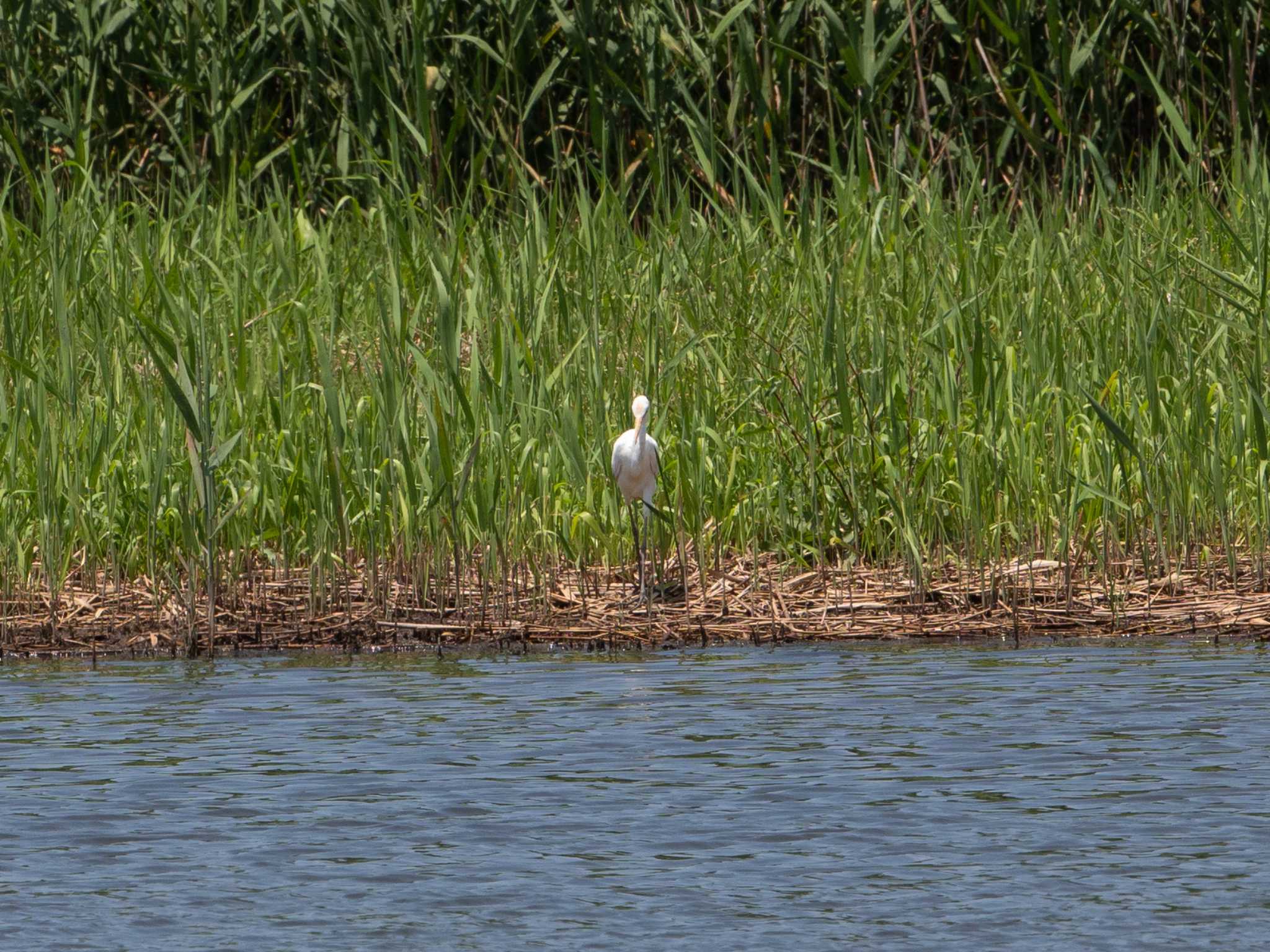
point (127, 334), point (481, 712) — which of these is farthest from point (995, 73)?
point (481, 712)

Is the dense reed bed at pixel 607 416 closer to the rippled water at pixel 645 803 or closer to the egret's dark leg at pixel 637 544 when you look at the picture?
the egret's dark leg at pixel 637 544

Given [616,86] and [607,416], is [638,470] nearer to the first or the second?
[607,416]

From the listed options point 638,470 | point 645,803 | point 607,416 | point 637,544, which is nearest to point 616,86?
point 607,416

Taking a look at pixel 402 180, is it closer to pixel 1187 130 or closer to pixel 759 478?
pixel 759 478

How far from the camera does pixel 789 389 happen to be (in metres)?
7.25

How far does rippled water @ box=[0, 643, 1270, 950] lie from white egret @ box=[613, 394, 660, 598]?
650 mm

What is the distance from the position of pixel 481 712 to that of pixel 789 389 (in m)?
2.36

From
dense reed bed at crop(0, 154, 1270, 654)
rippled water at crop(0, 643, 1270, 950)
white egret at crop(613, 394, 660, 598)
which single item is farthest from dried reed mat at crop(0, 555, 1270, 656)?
rippled water at crop(0, 643, 1270, 950)

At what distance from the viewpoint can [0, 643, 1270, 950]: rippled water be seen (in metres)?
3.62

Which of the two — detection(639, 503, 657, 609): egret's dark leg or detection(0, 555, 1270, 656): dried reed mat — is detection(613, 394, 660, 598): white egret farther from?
detection(0, 555, 1270, 656): dried reed mat

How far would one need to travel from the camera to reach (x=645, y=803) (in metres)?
4.37

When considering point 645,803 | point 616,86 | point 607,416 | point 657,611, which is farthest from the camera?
point 616,86

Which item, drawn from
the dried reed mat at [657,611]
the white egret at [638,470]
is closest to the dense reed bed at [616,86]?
the white egret at [638,470]

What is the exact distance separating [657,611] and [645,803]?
208 cm
